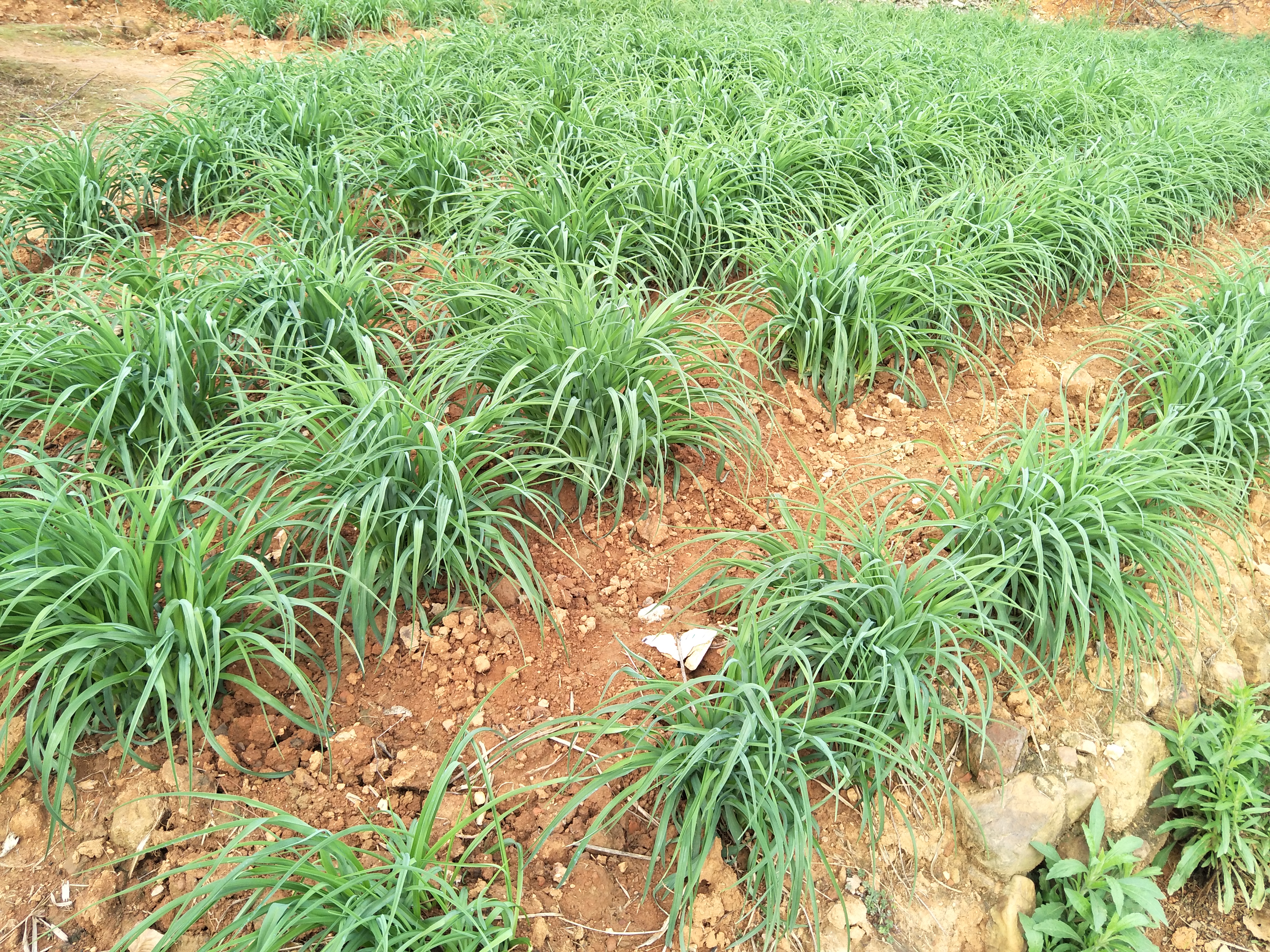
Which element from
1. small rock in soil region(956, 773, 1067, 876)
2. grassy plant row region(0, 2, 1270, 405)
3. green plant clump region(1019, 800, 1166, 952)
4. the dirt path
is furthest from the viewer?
the dirt path

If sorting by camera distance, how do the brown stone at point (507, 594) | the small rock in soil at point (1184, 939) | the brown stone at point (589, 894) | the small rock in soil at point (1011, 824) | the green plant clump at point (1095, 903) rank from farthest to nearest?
the brown stone at point (507, 594) → the small rock in soil at point (1184, 939) → the small rock in soil at point (1011, 824) → the green plant clump at point (1095, 903) → the brown stone at point (589, 894)

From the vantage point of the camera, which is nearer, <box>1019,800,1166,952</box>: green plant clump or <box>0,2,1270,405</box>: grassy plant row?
<box>1019,800,1166,952</box>: green plant clump

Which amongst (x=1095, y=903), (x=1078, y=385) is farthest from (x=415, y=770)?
(x=1078, y=385)

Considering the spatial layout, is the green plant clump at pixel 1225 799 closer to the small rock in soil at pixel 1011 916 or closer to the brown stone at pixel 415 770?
the small rock in soil at pixel 1011 916

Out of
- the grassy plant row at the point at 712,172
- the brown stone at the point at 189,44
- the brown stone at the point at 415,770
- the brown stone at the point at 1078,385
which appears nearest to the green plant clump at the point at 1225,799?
the brown stone at the point at 1078,385

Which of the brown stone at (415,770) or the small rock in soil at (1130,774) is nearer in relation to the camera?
the brown stone at (415,770)

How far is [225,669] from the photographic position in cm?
175

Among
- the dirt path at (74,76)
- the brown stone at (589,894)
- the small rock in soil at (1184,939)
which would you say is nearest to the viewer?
the brown stone at (589,894)

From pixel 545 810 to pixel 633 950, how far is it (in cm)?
30

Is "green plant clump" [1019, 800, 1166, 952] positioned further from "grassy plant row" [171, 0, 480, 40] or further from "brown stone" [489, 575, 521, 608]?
→ "grassy plant row" [171, 0, 480, 40]

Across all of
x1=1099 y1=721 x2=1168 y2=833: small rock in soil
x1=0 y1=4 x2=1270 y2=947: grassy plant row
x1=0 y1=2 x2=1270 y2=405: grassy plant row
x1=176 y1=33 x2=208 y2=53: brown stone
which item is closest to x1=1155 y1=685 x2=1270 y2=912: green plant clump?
x1=1099 y1=721 x2=1168 y2=833: small rock in soil

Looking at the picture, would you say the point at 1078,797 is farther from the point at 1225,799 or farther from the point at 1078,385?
the point at 1078,385

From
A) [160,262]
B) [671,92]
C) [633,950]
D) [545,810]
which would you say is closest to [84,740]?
[545,810]

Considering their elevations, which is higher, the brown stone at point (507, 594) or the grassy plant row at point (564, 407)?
the grassy plant row at point (564, 407)
